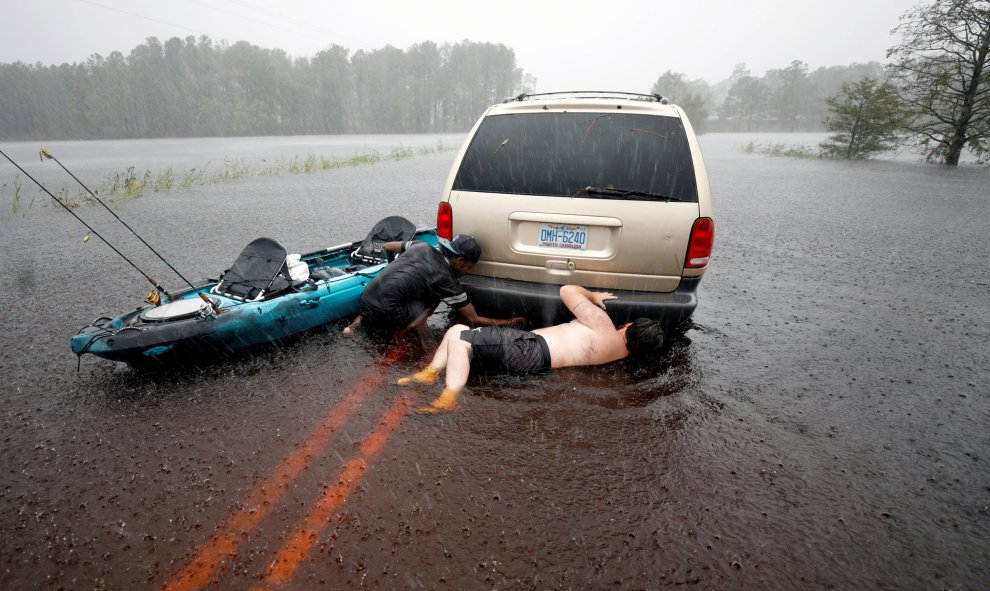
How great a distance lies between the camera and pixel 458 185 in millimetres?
3746

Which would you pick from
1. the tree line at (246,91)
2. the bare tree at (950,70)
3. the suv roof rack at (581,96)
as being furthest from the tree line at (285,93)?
the suv roof rack at (581,96)

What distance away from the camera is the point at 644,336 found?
123 inches

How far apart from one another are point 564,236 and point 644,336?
2.96ft

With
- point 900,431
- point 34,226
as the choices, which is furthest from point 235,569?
point 34,226

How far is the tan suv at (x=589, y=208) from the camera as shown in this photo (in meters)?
3.26

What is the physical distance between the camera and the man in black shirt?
3.74m

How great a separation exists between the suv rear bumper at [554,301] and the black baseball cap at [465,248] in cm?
26

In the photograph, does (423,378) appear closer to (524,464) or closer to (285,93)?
(524,464)

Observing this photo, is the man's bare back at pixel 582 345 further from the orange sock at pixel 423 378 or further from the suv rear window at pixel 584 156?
the suv rear window at pixel 584 156

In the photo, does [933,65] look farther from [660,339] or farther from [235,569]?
[235,569]

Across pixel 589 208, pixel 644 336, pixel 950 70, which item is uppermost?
pixel 950 70

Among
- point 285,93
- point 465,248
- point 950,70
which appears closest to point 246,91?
point 285,93

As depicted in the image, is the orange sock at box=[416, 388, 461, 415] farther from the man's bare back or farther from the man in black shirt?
the man in black shirt

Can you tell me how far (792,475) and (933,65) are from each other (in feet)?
87.5
